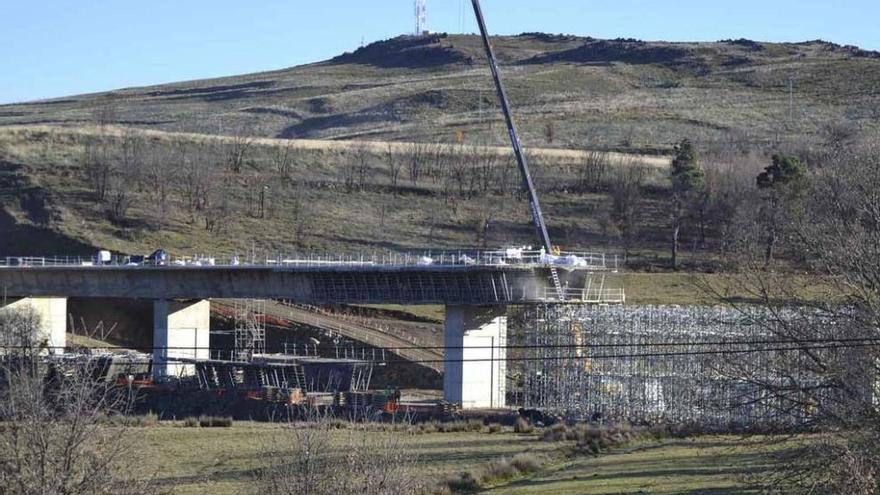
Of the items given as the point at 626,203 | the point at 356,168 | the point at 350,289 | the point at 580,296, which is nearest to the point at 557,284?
the point at 580,296

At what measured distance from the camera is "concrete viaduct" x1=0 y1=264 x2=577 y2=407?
236 feet

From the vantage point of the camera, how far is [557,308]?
73062 millimetres

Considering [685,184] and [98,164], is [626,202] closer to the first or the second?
[685,184]

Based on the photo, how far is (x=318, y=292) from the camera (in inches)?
3120

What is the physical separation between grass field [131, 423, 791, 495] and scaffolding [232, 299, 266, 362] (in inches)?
879

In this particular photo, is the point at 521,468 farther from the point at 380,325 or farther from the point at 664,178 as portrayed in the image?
the point at 664,178

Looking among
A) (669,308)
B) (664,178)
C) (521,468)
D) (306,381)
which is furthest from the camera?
(664,178)

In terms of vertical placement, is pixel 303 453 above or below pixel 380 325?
below

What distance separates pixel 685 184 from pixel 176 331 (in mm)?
48396

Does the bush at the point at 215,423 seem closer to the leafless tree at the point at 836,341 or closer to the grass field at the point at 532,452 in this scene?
the grass field at the point at 532,452

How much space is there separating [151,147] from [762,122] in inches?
2971

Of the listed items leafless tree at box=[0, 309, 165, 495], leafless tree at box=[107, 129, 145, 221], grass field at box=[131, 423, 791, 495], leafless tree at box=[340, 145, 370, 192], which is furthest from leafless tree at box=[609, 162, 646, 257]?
leafless tree at box=[0, 309, 165, 495]

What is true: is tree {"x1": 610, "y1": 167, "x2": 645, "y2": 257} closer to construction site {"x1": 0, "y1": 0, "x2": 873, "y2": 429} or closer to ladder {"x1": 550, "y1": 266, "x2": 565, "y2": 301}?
construction site {"x1": 0, "y1": 0, "x2": 873, "y2": 429}

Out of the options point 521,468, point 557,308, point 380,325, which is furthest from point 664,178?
point 521,468
